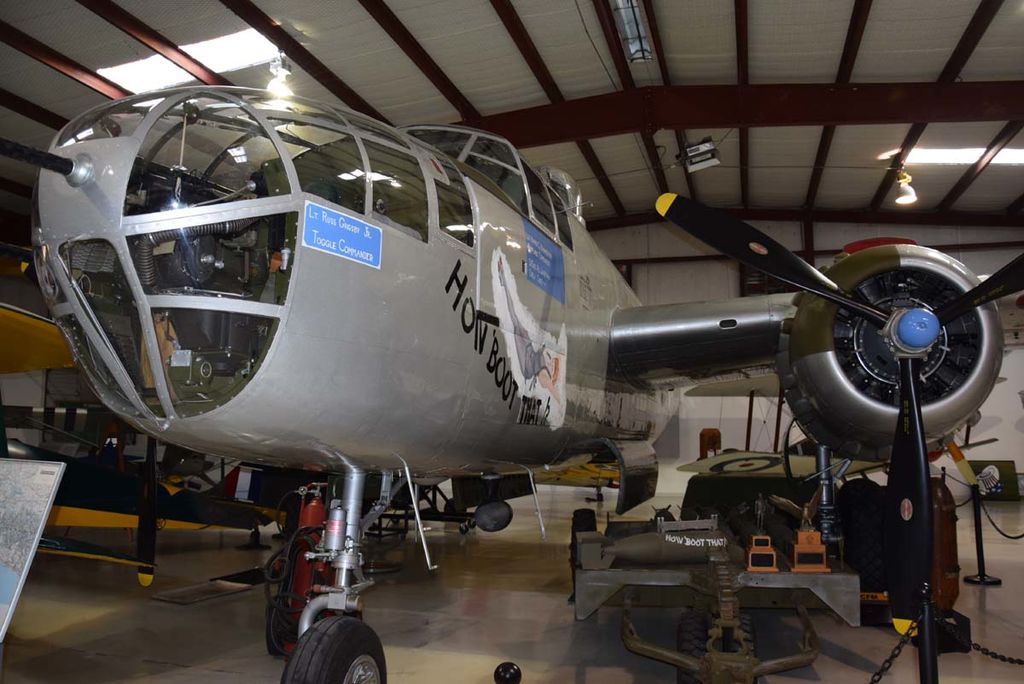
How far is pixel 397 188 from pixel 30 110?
12.1 m

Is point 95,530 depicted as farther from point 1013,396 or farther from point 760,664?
point 1013,396

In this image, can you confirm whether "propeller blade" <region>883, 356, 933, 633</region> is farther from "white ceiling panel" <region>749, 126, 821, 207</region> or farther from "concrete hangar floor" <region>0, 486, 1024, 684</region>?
"white ceiling panel" <region>749, 126, 821, 207</region>

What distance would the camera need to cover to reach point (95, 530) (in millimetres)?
12188

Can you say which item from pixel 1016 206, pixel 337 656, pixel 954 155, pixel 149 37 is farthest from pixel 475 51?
pixel 1016 206

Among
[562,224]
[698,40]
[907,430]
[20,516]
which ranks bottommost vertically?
[20,516]

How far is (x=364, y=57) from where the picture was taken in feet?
39.6

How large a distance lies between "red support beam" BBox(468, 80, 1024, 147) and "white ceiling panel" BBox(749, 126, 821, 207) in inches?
125

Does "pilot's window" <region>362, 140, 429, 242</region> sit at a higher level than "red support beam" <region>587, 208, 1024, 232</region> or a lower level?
lower

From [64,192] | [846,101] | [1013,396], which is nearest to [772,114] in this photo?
[846,101]

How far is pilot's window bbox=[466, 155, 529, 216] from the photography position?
5.22m

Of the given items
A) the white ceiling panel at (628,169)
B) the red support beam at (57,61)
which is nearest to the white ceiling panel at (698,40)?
the white ceiling panel at (628,169)

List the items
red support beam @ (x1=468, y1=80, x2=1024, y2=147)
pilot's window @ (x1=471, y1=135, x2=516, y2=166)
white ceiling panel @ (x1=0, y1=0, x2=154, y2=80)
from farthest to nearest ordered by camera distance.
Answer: red support beam @ (x1=468, y1=80, x2=1024, y2=147) < white ceiling panel @ (x1=0, y1=0, x2=154, y2=80) < pilot's window @ (x1=471, y1=135, x2=516, y2=166)

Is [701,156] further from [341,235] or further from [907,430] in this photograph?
[341,235]

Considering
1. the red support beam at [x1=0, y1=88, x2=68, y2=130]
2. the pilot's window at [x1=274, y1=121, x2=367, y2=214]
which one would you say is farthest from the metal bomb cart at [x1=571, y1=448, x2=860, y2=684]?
the red support beam at [x1=0, y1=88, x2=68, y2=130]
